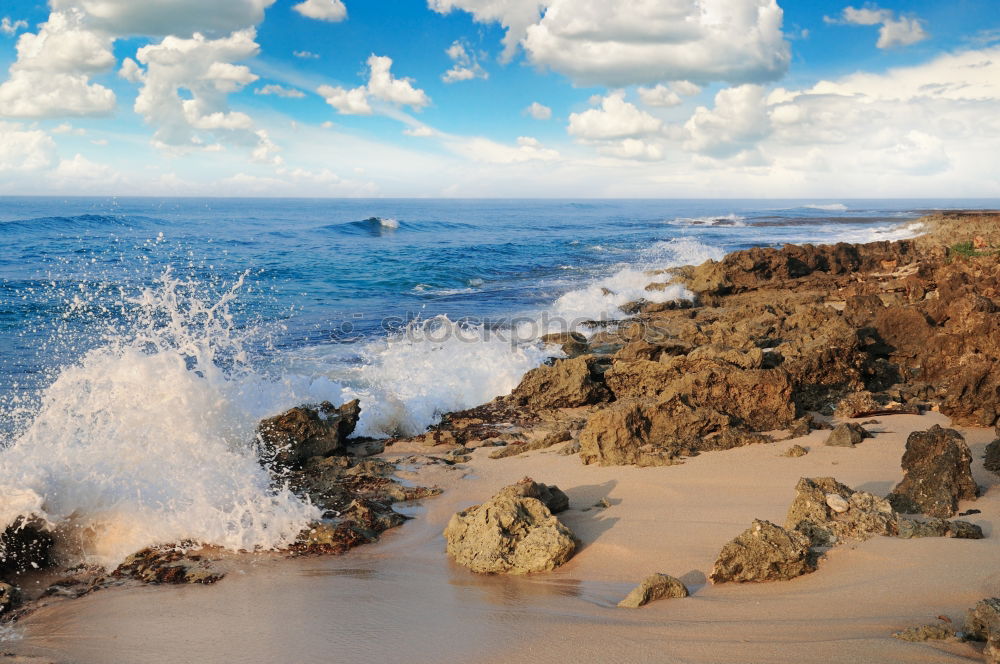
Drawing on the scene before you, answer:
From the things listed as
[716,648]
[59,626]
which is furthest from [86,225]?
[716,648]

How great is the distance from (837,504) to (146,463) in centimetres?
521

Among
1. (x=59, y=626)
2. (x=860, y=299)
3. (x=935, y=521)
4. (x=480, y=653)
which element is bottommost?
(x=59, y=626)

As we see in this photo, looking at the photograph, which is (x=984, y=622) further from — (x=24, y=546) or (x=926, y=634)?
(x=24, y=546)

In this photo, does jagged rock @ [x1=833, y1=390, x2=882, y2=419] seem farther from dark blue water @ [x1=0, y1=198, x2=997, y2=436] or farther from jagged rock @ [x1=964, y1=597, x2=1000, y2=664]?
dark blue water @ [x1=0, y1=198, x2=997, y2=436]

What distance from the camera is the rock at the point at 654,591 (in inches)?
143

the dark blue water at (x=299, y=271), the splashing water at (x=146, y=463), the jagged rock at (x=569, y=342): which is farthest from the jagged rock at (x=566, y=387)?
the dark blue water at (x=299, y=271)

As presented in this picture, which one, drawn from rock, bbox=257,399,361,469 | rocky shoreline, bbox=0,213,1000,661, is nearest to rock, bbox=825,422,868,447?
rocky shoreline, bbox=0,213,1000,661

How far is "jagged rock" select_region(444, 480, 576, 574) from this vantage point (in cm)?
438

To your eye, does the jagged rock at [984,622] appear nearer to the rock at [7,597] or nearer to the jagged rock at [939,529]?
the jagged rock at [939,529]

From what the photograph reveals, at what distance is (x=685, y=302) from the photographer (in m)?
16.2

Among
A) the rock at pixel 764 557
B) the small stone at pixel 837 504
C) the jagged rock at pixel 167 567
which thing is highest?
the small stone at pixel 837 504

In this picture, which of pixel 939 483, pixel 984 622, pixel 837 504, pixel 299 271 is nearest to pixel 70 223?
pixel 299 271

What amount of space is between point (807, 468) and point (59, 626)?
523cm

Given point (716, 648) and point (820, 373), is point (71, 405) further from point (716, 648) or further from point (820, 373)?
point (820, 373)
